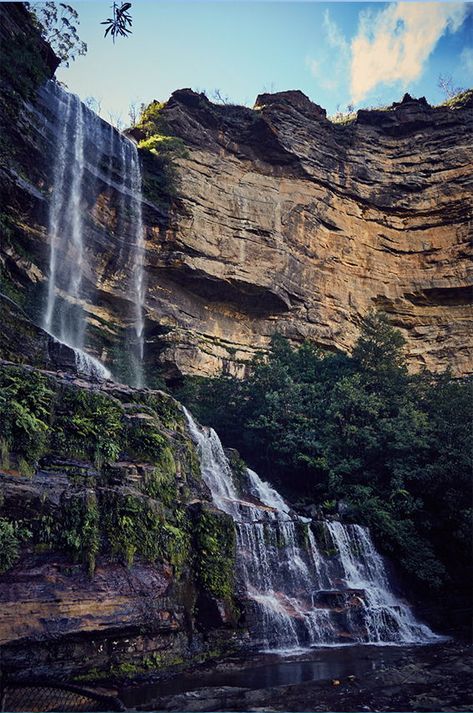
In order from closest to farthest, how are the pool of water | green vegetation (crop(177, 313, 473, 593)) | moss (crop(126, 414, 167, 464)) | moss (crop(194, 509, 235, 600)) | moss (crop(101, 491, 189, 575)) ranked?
the pool of water, moss (crop(101, 491, 189, 575)), moss (crop(194, 509, 235, 600)), moss (crop(126, 414, 167, 464)), green vegetation (crop(177, 313, 473, 593))

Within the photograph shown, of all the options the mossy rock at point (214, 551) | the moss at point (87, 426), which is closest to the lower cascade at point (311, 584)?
the mossy rock at point (214, 551)

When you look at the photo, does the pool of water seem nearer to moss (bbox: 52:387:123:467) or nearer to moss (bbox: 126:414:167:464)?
moss (bbox: 52:387:123:467)

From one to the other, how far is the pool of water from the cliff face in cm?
1459

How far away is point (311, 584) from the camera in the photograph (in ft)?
35.7

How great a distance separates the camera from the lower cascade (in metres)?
9.34

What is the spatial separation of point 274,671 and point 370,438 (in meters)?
9.37

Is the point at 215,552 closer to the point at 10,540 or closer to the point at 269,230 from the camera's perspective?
the point at 10,540

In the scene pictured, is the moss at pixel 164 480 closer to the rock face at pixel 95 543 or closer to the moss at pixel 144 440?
the rock face at pixel 95 543

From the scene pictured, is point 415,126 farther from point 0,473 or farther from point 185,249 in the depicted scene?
point 0,473

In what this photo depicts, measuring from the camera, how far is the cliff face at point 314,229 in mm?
23625

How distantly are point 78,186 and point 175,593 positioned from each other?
17.7 m

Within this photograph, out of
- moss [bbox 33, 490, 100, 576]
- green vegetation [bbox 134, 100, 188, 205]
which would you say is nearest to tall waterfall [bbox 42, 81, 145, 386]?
green vegetation [bbox 134, 100, 188, 205]

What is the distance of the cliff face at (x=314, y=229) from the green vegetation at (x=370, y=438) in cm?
387

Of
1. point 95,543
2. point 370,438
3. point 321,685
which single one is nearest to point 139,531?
point 95,543
